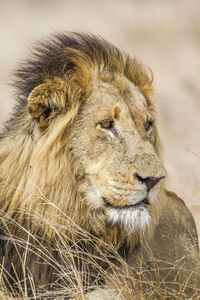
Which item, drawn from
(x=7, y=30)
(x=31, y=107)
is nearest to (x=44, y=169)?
(x=31, y=107)

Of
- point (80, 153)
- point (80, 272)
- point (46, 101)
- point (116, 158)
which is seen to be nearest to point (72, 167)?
point (80, 153)

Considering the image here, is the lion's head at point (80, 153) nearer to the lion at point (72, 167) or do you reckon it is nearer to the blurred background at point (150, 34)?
the lion at point (72, 167)

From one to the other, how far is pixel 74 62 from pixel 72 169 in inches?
31.4

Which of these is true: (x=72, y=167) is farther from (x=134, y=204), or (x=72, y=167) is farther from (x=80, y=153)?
(x=134, y=204)

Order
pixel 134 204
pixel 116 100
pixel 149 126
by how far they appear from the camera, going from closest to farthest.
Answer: pixel 134 204 < pixel 116 100 < pixel 149 126

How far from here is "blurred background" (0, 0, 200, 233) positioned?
15000mm

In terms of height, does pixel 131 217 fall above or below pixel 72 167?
below

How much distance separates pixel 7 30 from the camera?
1791 cm

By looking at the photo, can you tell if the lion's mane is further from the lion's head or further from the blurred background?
the blurred background

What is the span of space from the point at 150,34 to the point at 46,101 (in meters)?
16.0

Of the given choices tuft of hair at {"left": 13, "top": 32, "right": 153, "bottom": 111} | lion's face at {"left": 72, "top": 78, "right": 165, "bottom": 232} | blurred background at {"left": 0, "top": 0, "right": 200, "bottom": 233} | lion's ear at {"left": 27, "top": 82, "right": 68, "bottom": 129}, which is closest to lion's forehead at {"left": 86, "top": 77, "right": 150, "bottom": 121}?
lion's face at {"left": 72, "top": 78, "right": 165, "bottom": 232}

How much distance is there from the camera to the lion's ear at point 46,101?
10.2 feet

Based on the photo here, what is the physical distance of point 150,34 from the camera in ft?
60.3

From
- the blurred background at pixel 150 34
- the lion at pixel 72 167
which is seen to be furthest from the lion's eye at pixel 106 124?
the blurred background at pixel 150 34
